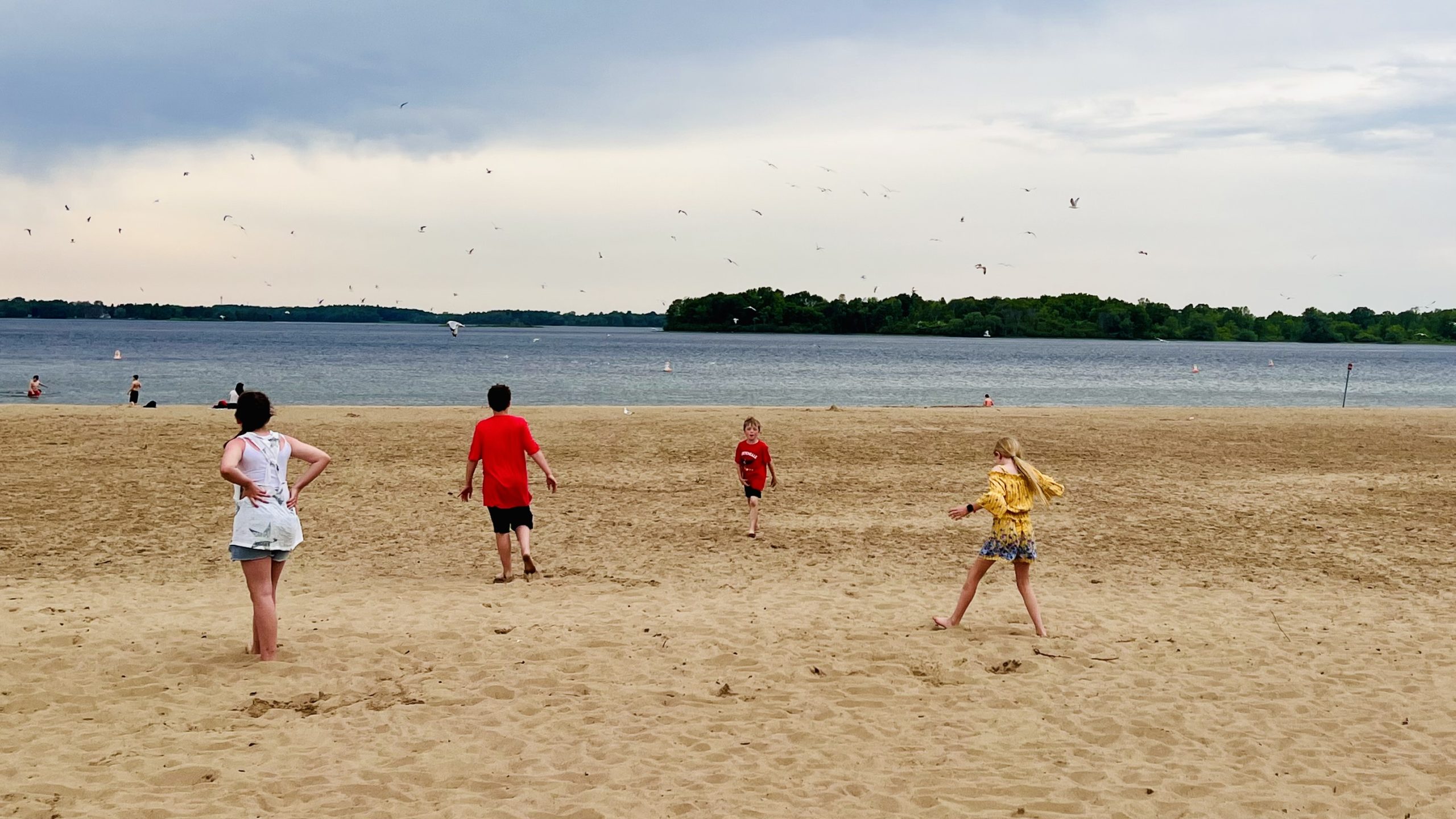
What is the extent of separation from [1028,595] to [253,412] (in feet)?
16.5

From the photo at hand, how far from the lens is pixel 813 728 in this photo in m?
5.86

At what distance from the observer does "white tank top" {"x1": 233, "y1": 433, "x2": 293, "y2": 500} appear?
20.0ft

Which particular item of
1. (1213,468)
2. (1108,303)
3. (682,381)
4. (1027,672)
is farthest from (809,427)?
(1108,303)

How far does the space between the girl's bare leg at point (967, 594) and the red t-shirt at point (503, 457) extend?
3386 millimetres

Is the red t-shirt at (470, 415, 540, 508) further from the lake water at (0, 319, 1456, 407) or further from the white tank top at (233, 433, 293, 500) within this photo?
the lake water at (0, 319, 1456, 407)

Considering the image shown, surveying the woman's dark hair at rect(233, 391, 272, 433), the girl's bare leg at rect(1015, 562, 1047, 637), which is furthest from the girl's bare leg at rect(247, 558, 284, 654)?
the girl's bare leg at rect(1015, 562, 1047, 637)

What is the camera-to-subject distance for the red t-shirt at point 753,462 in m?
11.1

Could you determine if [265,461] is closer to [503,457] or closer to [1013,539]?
[503,457]

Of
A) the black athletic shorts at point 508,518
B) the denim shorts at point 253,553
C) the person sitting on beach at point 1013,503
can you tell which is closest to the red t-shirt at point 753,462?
the black athletic shorts at point 508,518

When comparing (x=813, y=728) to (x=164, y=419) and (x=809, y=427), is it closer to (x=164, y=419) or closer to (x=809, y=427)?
(x=809, y=427)

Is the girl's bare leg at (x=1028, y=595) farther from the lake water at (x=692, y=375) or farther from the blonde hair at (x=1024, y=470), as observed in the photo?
the lake water at (x=692, y=375)

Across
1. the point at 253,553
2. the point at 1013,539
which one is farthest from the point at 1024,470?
the point at 253,553

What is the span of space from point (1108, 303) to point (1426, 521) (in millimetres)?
190941

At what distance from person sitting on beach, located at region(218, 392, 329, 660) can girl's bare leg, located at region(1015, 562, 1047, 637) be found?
450 cm
